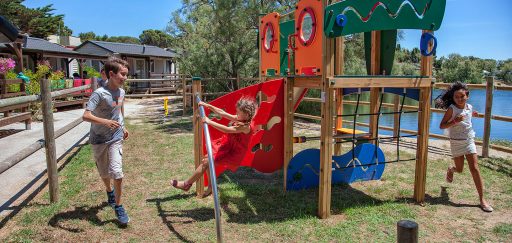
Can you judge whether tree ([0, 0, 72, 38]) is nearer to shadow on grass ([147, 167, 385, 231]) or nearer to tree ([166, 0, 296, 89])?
tree ([166, 0, 296, 89])

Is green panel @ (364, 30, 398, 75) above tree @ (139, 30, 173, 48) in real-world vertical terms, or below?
below

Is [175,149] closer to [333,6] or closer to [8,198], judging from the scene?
[8,198]

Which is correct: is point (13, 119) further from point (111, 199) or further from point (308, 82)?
point (308, 82)

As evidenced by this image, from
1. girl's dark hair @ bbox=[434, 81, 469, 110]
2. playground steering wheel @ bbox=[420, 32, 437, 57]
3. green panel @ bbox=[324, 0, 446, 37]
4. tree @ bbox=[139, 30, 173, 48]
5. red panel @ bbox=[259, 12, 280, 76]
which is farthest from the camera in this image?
tree @ bbox=[139, 30, 173, 48]

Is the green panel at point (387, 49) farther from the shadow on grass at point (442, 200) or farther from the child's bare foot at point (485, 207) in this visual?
the child's bare foot at point (485, 207)

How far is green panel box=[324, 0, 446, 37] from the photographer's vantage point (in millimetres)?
3766

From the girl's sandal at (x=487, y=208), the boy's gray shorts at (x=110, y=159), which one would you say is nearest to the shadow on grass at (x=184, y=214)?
the boy's gray shorts at (x=110, y=159)

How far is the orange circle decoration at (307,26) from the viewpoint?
4.09 metres

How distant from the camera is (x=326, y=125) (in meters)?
3.93

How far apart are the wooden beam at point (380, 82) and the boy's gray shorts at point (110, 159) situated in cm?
230

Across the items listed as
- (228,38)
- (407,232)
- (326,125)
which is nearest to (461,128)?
(326,125)

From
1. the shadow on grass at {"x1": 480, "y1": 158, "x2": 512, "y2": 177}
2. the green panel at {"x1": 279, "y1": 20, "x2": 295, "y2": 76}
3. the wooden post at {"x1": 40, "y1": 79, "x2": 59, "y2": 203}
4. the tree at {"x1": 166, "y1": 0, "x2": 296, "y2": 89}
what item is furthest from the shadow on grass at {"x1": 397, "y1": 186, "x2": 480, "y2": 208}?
the tree at {"x1": 166, "y1": 0, "x2": 296, "y2": 89}

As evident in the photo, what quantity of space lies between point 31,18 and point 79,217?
3888 centimetres

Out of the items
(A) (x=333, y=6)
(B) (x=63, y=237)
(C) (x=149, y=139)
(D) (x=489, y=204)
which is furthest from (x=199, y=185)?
(C) (x=149, y=139)
